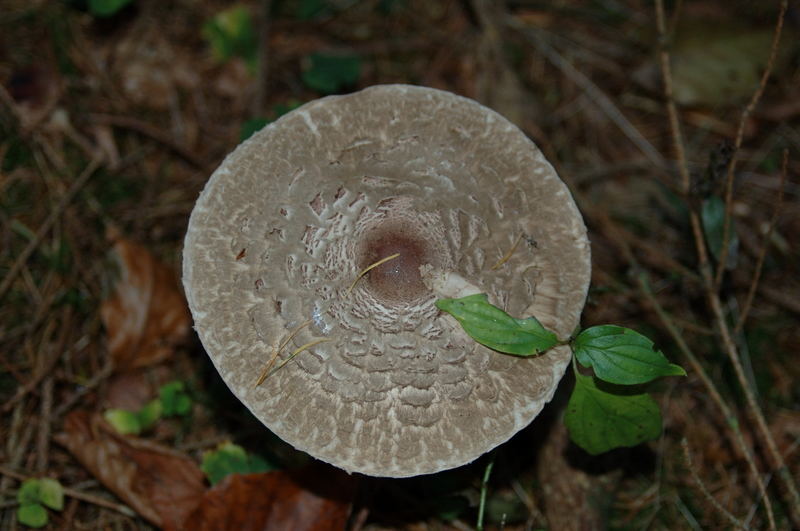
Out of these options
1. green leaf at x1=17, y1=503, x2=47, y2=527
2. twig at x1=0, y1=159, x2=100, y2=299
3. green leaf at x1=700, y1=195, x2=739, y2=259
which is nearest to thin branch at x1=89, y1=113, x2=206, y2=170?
twig at x1=0, y1=159, x2=100, y2=299

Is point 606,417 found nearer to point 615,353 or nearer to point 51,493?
point 615,353

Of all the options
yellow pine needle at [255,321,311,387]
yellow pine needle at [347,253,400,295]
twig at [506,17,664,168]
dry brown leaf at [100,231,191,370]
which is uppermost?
yellow pine needle at [347,253,400,295]

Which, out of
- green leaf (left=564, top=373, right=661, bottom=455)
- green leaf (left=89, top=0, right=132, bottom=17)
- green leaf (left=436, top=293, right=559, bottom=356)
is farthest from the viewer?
green leaf (left=89, top=0, right=132, bottom=17)

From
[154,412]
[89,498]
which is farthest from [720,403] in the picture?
[89,498]

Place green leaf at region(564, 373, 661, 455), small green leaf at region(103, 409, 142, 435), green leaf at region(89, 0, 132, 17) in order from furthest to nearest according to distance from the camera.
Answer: green leaf at region(89, 0, 132, 17)
small green leaf at region(103, 409, 142, 435)
green leaf at region(564, 373, 661, 455)

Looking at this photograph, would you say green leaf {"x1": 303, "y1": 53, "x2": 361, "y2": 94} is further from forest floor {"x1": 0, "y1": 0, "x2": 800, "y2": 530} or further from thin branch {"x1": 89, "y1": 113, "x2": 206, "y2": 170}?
thin branch {"x1": 89, "y1": 113, "x2": 206, "y2": 170}

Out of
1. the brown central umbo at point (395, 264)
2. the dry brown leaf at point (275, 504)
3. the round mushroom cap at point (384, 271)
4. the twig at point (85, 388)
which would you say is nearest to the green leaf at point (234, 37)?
the round mushroom cap at point (384, 271)

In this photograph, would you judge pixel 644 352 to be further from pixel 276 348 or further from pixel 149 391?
pixel 149 391
